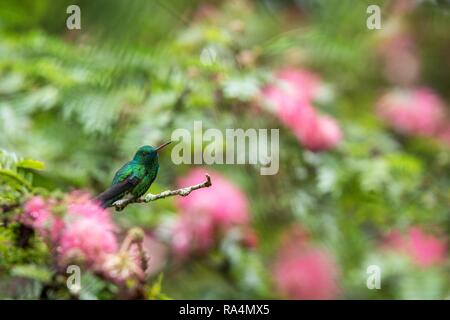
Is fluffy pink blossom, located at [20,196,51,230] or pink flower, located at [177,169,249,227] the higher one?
pink flower, located at [177,169,249,227]

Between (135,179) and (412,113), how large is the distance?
1.29 metres

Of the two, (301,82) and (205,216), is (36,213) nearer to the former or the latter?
(205,216)

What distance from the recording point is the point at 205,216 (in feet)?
4.30

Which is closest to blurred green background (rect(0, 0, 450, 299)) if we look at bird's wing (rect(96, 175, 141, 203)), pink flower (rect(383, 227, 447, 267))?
pink flower (rect(383, 227, 447, 267))

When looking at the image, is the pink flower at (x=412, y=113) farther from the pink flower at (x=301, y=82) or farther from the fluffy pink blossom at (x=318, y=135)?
the fluffy pink blossom at (x=318, y=135)

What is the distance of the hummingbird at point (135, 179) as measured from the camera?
708 mm

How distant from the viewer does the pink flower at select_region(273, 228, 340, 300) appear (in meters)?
1.69

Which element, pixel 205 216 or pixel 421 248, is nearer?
pixel 205 216

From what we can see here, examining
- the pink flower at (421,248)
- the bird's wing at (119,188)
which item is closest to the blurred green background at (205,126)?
the pink flower at (421,248)

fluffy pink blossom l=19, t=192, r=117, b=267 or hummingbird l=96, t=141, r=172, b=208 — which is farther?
fluffy pink blossom l=19, t=192, r=117, b=267

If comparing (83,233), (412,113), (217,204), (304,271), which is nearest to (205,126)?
(217,204)

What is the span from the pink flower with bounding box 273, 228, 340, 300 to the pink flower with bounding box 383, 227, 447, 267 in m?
0.20

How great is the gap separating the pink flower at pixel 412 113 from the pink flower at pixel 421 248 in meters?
0.26

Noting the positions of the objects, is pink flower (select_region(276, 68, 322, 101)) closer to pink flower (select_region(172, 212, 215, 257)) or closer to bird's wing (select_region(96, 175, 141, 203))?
pink flower (select_region(172, 212, 215, 257))
